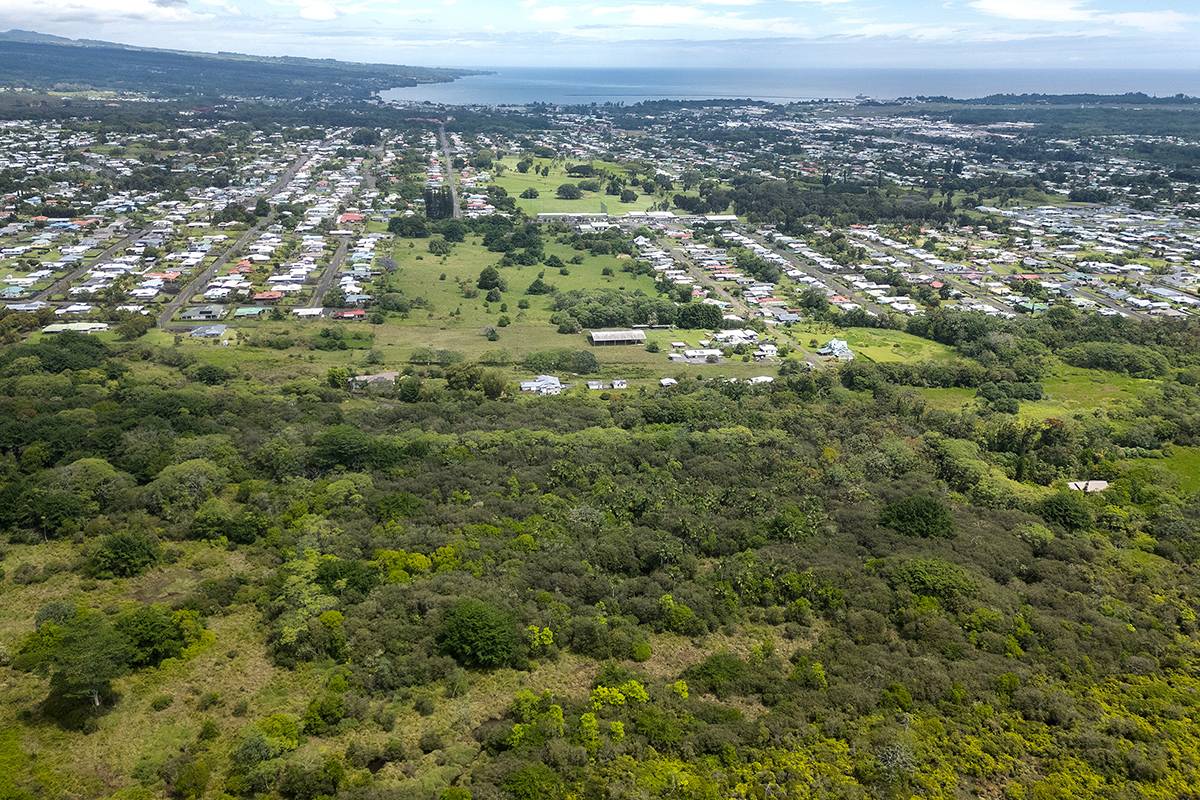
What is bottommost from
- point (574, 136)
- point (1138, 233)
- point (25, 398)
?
point (25, 398)

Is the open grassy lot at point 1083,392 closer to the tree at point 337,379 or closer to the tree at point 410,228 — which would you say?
the tree at point 337,379

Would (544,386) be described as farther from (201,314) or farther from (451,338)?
(201,314)

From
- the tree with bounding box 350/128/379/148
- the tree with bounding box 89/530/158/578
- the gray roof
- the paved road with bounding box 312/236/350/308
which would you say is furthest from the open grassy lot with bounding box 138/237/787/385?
the tree with bounding box 350/128/379/148

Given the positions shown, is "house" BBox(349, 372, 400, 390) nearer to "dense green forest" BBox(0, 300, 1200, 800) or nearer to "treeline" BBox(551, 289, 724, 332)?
"dense green forest" BBox(0, 300, 1200, 800)

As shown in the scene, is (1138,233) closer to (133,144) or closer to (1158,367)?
(1158,367)

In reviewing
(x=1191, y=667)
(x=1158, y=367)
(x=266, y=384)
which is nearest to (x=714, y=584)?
(x=1191, y=667)

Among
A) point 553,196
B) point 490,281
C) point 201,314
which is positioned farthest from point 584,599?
point 553,196
